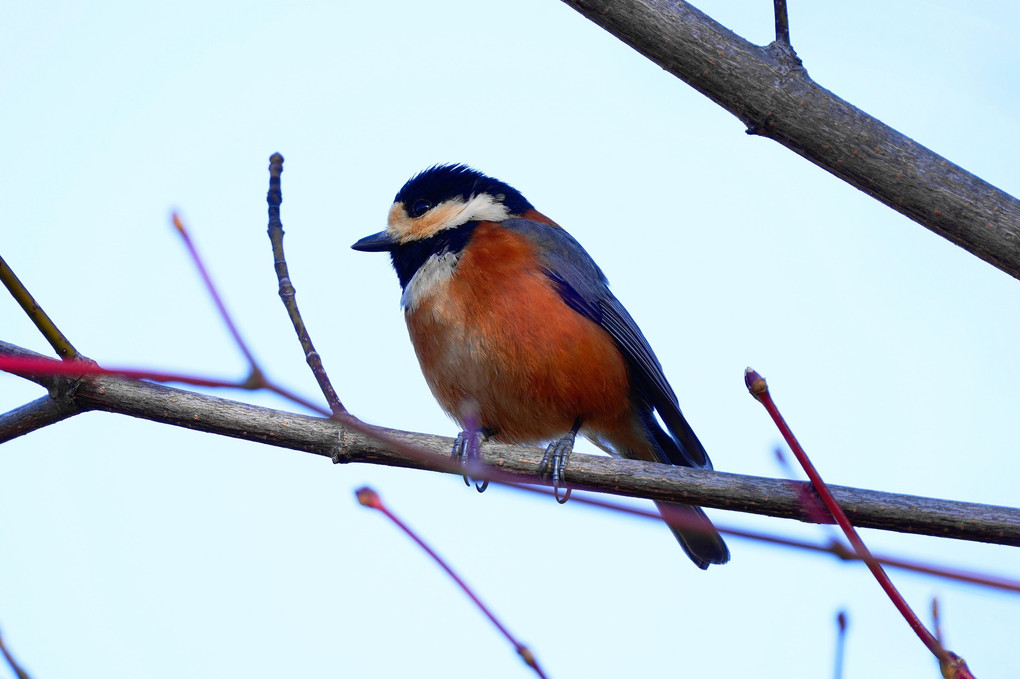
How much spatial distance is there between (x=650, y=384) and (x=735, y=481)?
6.17 ft

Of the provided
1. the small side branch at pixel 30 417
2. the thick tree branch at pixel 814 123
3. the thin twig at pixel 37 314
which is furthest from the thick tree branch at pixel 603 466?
the thick tree branch at pixel 814 123

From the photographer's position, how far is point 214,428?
2.88 metres

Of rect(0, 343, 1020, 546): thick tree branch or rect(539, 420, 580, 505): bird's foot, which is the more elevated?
rect(539, 420, 580, 505): bird's foot

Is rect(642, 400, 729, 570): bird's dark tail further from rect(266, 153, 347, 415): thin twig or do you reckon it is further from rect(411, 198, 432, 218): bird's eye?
rect(266, 153, 347, 415): thin twig

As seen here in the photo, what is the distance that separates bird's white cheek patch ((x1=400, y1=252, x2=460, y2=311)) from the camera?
4.60 metres

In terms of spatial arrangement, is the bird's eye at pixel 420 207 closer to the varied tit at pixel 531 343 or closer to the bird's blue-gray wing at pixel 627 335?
the varied tit at pixel 531 343

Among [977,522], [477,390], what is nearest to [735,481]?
[977,522]

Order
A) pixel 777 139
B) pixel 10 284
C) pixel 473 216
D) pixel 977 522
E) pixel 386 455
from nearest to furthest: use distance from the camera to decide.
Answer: pixel 10 284 → pixel 977 522 → pixel 777 139 → pixel 386 455 → pixel 473 216

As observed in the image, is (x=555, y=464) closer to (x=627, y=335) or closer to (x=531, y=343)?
(x=531, y=343)

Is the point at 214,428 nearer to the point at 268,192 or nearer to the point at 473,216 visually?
the point at 268,192

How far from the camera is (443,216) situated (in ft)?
17.2

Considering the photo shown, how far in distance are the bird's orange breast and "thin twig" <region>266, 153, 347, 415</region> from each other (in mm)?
1744

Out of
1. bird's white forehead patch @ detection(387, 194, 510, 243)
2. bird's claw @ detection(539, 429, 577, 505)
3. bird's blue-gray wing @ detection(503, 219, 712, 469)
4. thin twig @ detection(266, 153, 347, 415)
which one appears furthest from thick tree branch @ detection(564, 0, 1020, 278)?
bird's white forehead patch @ detection(387, 194, 510, 243)

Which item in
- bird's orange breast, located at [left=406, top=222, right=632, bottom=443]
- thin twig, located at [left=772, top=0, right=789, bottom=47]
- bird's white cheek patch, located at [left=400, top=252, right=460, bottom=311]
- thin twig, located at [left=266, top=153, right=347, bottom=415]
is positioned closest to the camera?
thin twig, located at [left=266, top=153, right=347, bottom=415]
